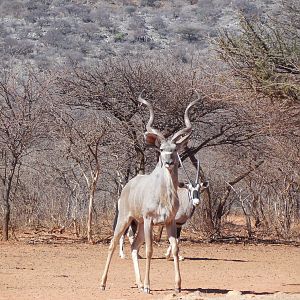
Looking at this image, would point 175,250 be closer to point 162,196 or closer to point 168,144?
point 162,196

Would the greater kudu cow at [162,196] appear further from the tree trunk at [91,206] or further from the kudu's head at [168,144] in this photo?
the tree trunk at [91,206]

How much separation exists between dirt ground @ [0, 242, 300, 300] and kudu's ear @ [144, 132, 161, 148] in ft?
7.16

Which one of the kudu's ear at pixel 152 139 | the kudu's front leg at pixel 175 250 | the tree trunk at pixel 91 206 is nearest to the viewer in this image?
the kudu's front leg at pixel 175 250

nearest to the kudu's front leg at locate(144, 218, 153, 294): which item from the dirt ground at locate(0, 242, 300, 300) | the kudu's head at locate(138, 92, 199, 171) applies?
the dirt ground at locate(0, 242, 300, 300)

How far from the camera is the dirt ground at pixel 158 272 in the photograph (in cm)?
1282

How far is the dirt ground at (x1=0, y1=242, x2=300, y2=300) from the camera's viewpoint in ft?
42.1

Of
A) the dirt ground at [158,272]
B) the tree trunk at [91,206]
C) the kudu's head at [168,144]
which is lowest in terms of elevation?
the dirt ground at [158,272]

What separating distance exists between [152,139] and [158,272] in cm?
446

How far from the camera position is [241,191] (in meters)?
28.5

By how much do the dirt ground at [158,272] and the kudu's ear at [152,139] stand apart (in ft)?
7.16

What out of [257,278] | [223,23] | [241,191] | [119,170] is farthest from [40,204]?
[223,23]

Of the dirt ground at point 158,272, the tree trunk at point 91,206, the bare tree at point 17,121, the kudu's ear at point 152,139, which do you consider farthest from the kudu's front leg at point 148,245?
the bare tree at point 17,121

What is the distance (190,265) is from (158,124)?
6015 mm

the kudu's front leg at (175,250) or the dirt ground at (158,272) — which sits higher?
the kudu's front leg at (175,250)
